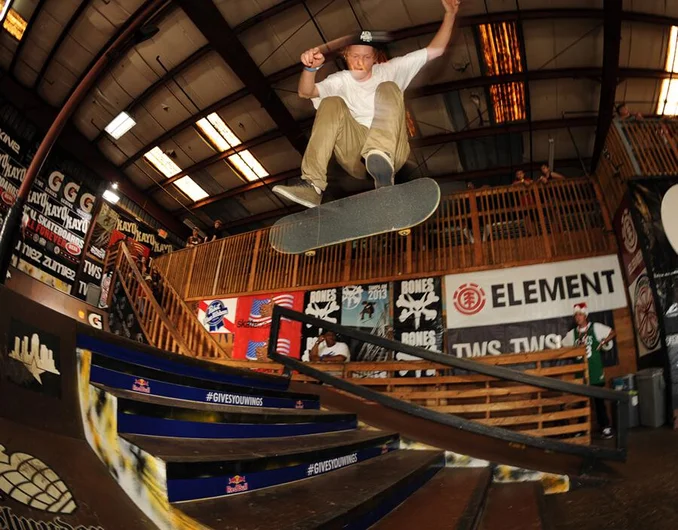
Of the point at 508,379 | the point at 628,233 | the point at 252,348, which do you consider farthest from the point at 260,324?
the point at 628,233

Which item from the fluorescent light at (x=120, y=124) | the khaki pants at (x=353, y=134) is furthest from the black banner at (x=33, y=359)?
the fluorescent light at (x=120, y=124)

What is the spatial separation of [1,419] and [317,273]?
6497 millimetres

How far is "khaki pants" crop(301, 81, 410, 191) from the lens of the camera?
2.68 metres

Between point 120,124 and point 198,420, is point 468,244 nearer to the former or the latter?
point 198,420

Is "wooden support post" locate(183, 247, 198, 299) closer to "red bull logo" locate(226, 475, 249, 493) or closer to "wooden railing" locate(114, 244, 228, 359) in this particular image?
"wooden railing" locate(114, 244, 228, 359)

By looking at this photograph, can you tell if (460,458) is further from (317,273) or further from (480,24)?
(480,24)

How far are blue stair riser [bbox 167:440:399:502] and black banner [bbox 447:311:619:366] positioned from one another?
13.7 ft

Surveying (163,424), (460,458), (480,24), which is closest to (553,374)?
(460,458)

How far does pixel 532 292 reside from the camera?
5.98 m

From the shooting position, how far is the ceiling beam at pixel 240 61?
6910 mm

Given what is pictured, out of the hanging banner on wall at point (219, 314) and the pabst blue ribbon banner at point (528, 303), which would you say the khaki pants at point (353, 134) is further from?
the hanging banner on wall at point (219, 314)

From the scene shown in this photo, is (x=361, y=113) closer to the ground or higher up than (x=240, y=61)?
closer to the ground

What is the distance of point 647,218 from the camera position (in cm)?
494

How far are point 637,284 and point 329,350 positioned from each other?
14.8ft
